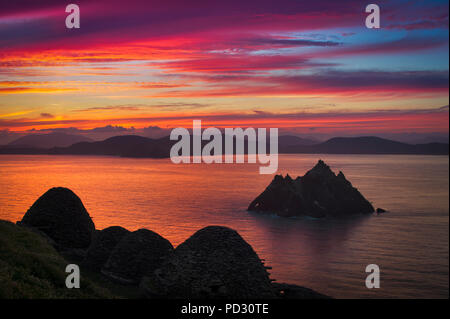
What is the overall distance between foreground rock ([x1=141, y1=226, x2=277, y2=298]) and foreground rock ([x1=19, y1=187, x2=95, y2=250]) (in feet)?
42.2

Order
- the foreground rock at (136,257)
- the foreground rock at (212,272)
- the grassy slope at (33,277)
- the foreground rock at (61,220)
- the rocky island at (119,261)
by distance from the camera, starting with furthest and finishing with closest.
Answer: the foreground rock at (61,220)
the foreground rock at (136,257)
the foreground rock at (212,272)
the rocky island at (119,261)
the grassy slope at (33,277)

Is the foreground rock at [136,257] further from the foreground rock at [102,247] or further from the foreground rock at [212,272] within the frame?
the foreground rock at [212,272]

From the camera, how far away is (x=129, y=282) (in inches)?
1141

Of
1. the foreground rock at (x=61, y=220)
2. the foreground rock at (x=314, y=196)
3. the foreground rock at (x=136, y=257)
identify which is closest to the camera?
the foreground rock at (x=136, y=257)

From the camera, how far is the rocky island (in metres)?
21.5

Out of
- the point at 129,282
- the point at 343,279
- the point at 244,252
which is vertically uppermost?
the point at 244,252

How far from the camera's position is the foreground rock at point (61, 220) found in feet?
110

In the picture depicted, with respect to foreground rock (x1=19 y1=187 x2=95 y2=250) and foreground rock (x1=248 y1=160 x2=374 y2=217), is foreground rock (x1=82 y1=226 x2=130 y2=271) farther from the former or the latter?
foreground rock (x1=248 y1=160 x2=374 y2=217)

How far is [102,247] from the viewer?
31766mm

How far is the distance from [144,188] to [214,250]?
145m

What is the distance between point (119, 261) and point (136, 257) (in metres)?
1.32

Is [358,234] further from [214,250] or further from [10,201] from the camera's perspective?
[10,201]

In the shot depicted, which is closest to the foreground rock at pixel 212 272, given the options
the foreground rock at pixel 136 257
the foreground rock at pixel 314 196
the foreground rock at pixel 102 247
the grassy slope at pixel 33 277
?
the grassy slope at pixel 33 277
